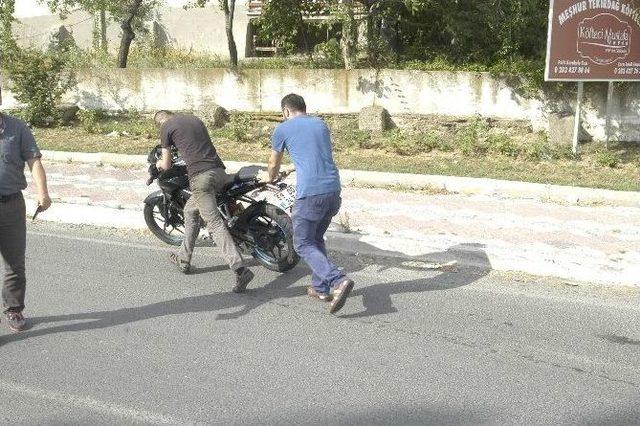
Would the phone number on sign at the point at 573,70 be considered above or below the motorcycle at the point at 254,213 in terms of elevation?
above

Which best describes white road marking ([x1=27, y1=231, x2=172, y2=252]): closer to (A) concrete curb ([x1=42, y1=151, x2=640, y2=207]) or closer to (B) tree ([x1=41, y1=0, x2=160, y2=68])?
(A) concrete curb ([x1=42, y1=151, x2=640, y2=207])

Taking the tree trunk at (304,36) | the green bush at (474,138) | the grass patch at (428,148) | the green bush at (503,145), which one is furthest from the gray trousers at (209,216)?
the tree trunk at (304,36)

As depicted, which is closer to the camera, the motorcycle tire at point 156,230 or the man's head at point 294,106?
the man's head at point 294,106

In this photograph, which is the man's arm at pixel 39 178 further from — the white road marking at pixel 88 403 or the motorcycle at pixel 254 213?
the motorcycle at pixel 254 213

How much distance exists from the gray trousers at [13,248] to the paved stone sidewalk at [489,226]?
3.54 metres

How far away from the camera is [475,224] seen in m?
8.74

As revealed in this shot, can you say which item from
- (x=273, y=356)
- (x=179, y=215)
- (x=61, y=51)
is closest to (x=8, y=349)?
(x=273, y=356)

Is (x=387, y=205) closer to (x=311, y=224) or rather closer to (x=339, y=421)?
(x=311, y=224)

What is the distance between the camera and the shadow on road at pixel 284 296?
5758 millimetres

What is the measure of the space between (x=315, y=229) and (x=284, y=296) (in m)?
0.82

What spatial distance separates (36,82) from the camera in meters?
16.4

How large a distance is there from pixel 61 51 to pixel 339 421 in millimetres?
16451

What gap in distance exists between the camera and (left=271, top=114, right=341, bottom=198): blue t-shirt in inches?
227

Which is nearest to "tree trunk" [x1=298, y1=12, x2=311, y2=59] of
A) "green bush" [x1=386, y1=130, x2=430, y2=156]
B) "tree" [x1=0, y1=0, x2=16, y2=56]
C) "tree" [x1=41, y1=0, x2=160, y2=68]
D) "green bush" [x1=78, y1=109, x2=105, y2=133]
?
"tree" [x1=41, y1=0, x2=160, y2=68]
